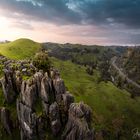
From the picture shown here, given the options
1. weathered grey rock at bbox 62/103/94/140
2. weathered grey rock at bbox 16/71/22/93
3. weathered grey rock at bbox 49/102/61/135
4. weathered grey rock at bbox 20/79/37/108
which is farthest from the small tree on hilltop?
weathered grey rock at bbox 62/103/94/140

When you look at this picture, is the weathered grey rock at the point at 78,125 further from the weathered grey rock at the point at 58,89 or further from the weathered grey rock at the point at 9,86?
the weathered grey rock at the point at 9,86

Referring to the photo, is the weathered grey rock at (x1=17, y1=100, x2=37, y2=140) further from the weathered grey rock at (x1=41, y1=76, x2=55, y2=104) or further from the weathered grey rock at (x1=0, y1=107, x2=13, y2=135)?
the weathered grey rock at (x1=41, y1=76, x2=55, y2=104)

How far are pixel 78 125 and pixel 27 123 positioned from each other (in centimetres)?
2068

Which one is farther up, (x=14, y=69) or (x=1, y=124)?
(x=14, y=69)

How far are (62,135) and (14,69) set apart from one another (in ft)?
138

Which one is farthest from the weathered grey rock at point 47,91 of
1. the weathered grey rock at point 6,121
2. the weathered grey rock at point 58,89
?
the weathered grey rock at point 6,121

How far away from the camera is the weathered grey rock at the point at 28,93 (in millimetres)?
106438

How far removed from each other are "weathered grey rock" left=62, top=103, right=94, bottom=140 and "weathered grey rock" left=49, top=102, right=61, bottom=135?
465 centimetres

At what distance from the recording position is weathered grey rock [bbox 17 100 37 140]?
342ft

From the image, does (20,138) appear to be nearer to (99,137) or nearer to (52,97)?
(52,97)

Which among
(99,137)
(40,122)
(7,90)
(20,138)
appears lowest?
(99,137)

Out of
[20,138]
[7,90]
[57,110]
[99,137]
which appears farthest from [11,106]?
[99,137]

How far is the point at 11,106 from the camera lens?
117 metres

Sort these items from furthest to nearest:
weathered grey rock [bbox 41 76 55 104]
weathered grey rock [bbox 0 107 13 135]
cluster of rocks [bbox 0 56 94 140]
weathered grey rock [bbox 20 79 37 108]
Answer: weathered grey rock [bbox 0 107 13 135] < weathered grey rock [bbox 41 76 55 104] < weathered grey rock [bbox 20 79 37 108] < cluster of rocks [bbox 0 56 94 140]
